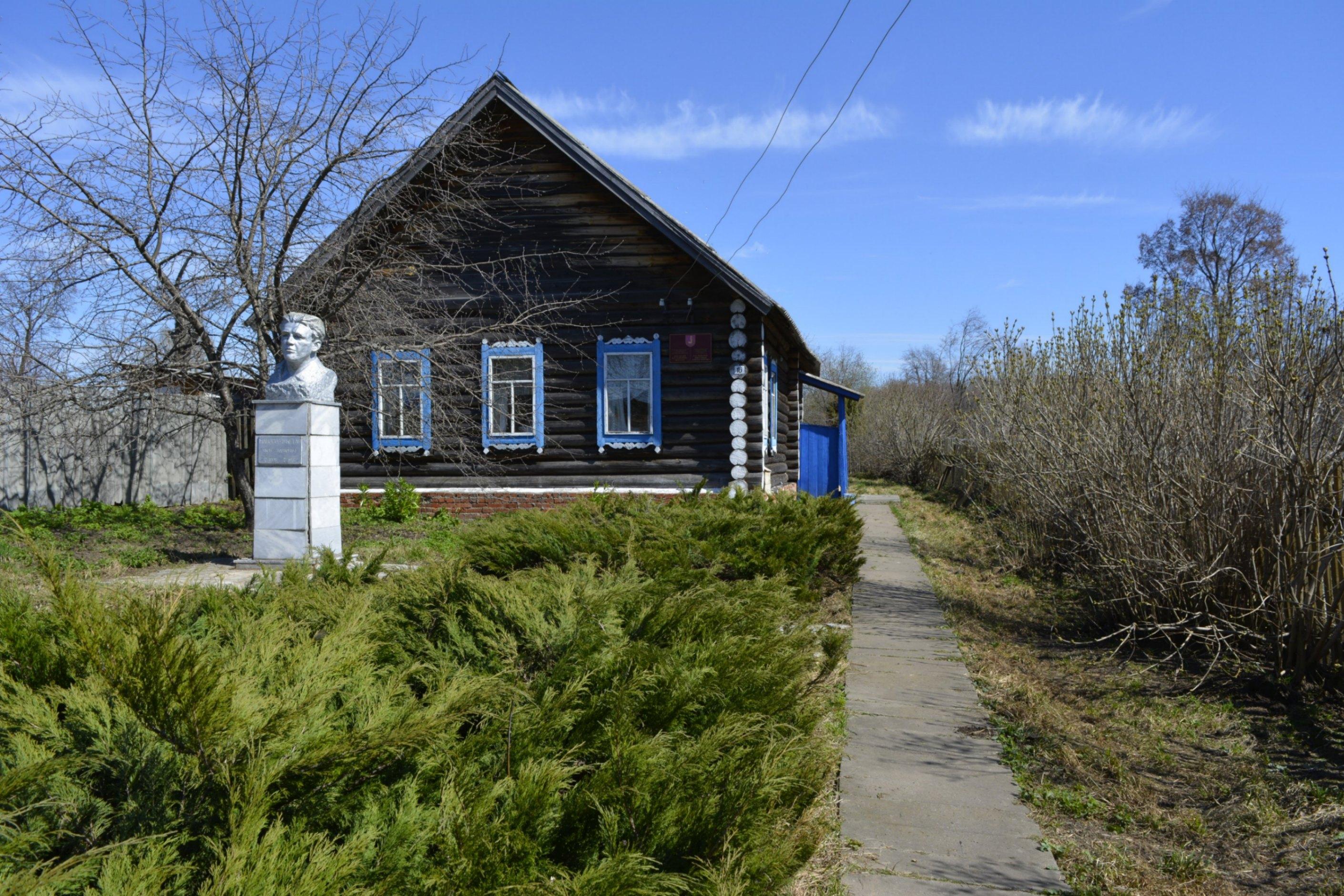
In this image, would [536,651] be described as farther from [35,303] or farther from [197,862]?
[35,303]

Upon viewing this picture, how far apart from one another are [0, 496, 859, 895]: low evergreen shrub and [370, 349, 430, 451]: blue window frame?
8494 millimetres

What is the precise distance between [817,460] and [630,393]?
8578 mm

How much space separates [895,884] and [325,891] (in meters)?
2.19

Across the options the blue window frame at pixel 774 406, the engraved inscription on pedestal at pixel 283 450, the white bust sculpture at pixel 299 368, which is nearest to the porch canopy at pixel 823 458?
the blue window frame at pixel 774 406

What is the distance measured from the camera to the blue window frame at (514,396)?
554 inches

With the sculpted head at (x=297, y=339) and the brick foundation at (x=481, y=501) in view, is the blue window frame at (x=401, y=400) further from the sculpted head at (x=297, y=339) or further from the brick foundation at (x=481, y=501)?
the sculpted head at (x=297, y=339)

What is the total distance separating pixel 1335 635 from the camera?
5.23m

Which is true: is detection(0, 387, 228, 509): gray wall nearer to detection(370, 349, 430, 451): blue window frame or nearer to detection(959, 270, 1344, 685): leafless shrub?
detection(370, 349, 430, 451): blue window frame

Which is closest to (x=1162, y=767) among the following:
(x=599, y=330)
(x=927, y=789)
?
(x=927, y=789)

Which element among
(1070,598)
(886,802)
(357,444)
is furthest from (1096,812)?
(357,444)

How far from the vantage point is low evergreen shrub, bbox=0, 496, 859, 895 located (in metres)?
1.69

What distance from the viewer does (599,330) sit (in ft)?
45.8

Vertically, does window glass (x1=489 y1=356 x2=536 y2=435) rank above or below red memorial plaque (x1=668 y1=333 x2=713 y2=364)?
below

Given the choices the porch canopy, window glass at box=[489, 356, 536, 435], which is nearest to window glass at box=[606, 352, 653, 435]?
window glass at box=[489, 356, 536, 435]
